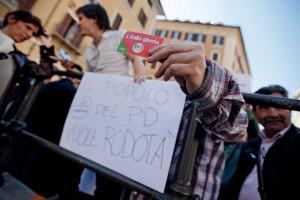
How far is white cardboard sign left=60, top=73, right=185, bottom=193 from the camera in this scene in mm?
824

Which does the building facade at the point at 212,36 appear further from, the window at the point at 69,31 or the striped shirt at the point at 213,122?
the striped shirt at the point at 213,122

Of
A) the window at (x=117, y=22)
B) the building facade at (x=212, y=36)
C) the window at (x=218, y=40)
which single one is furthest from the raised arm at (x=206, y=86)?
the window at (x=218, y=40)

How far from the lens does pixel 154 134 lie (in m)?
0.86

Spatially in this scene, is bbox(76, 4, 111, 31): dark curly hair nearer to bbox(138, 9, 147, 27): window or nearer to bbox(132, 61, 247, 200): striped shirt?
bbox(132, 61, 247, 200): striped shirt

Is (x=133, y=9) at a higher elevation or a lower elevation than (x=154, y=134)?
higher

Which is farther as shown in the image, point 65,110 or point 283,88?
point 283,88

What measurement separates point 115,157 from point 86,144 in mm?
175

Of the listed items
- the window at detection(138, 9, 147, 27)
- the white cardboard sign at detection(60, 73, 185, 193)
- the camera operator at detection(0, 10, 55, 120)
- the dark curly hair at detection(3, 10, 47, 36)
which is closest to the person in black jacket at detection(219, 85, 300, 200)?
the white cardboard sign at detection(60, 73, 185, 193)

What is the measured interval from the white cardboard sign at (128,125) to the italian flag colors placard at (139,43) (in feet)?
1.01

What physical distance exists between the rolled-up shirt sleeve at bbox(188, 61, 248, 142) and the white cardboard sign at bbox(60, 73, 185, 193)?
4.8 inches

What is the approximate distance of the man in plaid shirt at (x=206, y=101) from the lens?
0.59 metres

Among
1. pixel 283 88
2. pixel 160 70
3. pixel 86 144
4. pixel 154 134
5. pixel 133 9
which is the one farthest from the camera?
pixel 133 9

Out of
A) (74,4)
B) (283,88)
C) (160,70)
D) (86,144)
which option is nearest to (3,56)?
(86,144)

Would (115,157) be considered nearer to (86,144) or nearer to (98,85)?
(86,144)
